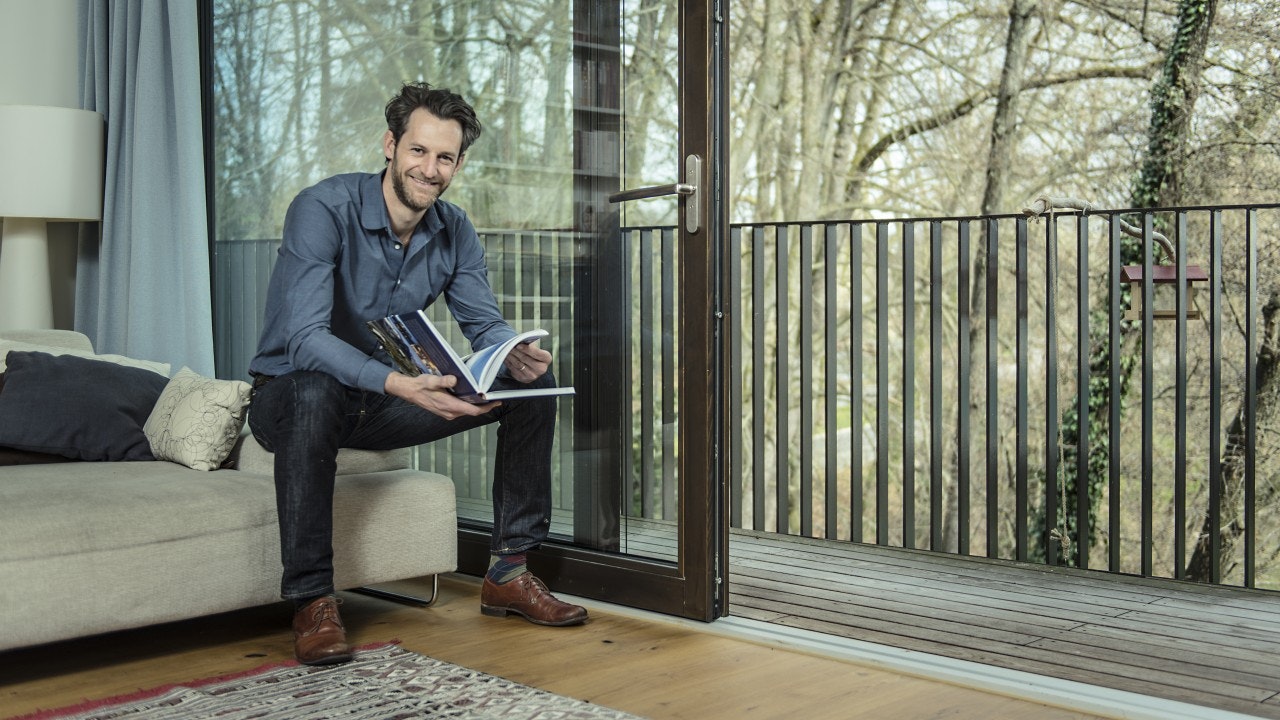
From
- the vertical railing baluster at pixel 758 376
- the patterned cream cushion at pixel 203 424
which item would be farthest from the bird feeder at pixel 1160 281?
the patterned cream cushion at pixel 203 424

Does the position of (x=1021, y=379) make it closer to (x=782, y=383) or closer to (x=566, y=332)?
(x=782, y=383)

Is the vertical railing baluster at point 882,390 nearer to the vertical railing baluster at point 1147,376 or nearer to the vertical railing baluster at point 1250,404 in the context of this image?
the vertical railing baluster at point 1147,376

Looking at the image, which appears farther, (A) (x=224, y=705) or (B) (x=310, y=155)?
(B) (x=310, y=155)

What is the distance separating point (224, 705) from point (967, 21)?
598cm

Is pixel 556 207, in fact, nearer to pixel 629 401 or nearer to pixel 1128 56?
pixel 629 401

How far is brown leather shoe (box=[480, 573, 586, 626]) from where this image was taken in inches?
100

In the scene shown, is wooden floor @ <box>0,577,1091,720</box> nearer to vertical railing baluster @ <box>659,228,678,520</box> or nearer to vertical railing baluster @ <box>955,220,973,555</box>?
vertical railing baluster @ <box>659,228,678,520</box>

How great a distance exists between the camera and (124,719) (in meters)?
1.87

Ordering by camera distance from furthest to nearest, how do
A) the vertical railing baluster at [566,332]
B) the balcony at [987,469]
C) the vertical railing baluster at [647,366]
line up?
1. the vertical railing baluster at [566,332]
2. the vertical railing baluster at [647,366]
3. the balcony at [987,469]

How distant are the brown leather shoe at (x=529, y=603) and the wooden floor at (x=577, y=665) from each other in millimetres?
27

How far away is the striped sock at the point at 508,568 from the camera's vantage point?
2623mm

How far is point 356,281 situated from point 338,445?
1.28 ft

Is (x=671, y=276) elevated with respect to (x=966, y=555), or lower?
elevated

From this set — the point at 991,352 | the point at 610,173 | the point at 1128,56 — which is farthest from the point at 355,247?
the point at 1128,56
